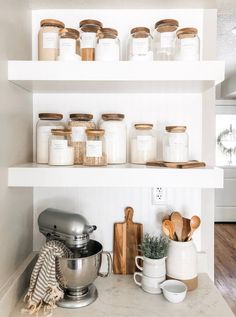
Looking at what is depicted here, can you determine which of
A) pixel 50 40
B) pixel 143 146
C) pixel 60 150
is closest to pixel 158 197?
pixel 143 146

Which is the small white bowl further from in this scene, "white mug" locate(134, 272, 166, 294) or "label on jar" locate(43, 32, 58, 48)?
"label on jar" locate(43, 32, 58, 48)

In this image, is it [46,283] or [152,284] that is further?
[152,284]

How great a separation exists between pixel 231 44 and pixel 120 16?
1879 mm

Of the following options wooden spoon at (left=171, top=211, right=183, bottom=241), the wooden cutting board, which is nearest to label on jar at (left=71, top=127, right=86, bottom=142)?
the wooden cutting board

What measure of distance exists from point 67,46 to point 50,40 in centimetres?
8

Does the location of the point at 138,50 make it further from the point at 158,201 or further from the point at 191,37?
the point at 158,201

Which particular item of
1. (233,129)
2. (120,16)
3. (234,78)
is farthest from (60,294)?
(233,129)

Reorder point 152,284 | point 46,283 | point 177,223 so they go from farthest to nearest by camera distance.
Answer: point 177,223
point 152,284
point 46,283

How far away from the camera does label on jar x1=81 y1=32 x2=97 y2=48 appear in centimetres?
111

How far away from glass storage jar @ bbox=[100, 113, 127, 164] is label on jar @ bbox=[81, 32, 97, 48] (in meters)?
0.26

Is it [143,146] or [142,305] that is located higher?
[143,146]

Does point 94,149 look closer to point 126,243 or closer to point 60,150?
point 60,150

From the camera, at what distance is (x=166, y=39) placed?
1.11 meters

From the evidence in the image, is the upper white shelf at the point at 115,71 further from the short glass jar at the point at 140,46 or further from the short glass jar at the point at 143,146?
the short glass jar at the point at 143,146
